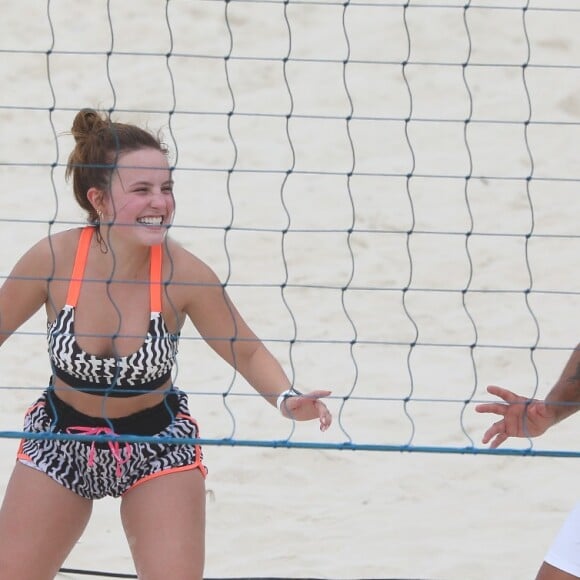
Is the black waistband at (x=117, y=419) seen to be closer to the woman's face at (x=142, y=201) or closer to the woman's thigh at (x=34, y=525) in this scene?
the woman's thigh at (x=34, y=525)

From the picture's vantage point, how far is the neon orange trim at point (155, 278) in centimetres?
311

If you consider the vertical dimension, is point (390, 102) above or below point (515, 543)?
above

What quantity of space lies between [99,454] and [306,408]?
1.48 ft

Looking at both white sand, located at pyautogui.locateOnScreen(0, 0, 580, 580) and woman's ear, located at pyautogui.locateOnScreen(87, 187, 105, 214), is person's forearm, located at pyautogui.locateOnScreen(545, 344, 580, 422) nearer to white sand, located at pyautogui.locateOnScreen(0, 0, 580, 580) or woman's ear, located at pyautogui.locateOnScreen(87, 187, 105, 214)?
white sand, located at pyautogui.locateOnScreen(0, 0, 580, 580)

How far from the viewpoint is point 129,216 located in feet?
10.0

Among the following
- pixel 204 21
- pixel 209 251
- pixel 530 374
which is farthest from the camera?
pixel 204 21

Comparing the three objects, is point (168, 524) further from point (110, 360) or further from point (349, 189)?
point (349, 189)

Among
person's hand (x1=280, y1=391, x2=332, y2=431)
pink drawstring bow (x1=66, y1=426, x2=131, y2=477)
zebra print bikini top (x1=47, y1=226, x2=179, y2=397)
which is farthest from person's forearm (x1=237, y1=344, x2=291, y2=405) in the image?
pink drawstring bow (x1=66, y1=426, x2=131, y2=477)

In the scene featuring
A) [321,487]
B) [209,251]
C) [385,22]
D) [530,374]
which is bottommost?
[321,487]

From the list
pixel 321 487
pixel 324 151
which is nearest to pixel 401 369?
pixel 321 487

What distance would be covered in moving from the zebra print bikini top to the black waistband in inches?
2.2

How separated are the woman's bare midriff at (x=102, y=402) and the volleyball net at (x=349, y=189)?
1453 millimetres

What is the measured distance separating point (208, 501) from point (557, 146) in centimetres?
257

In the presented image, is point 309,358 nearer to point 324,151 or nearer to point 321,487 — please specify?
point 321,487
